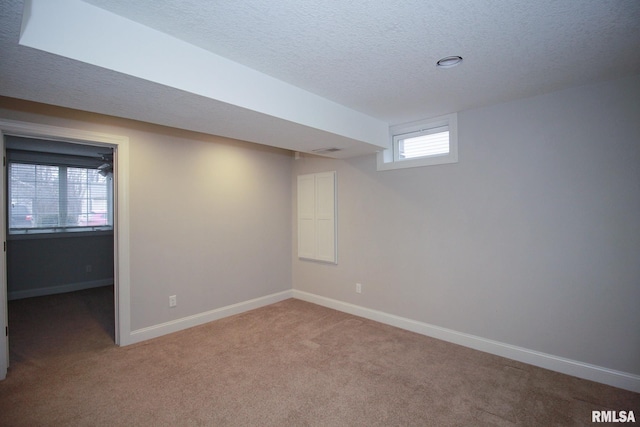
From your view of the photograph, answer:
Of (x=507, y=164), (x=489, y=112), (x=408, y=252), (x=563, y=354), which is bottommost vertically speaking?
(x=563, y=354)

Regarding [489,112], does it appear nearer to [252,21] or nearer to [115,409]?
[252,21]

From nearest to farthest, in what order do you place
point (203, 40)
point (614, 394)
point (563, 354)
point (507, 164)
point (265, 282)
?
1. point (203, 40)
2. point (614, 394)
3. point (563, 354)
4. point (507, 164)
5. point (265, 282)

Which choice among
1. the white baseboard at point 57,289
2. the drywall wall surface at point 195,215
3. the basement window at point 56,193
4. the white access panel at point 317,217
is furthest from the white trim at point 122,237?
the white baseboard at point 57,289

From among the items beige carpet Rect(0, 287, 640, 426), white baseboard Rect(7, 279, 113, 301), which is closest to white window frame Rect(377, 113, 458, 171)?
beige carpet Rect(0, 287, 640, 426)

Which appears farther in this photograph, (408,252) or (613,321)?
(408,252)

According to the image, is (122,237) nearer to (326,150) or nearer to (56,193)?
(326,150)

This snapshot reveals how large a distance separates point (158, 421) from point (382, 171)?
3298 mm

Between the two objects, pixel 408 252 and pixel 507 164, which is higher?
pixel 507 164

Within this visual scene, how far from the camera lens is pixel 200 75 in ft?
6.82

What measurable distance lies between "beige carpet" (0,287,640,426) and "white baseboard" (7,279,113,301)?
1.91 metres

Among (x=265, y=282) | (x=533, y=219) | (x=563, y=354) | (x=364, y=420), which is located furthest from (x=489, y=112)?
(x=265, y=282)

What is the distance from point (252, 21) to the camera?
175cm

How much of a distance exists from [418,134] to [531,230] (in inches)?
63.5

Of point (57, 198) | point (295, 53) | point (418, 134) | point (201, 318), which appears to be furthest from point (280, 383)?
point (57, 198)
